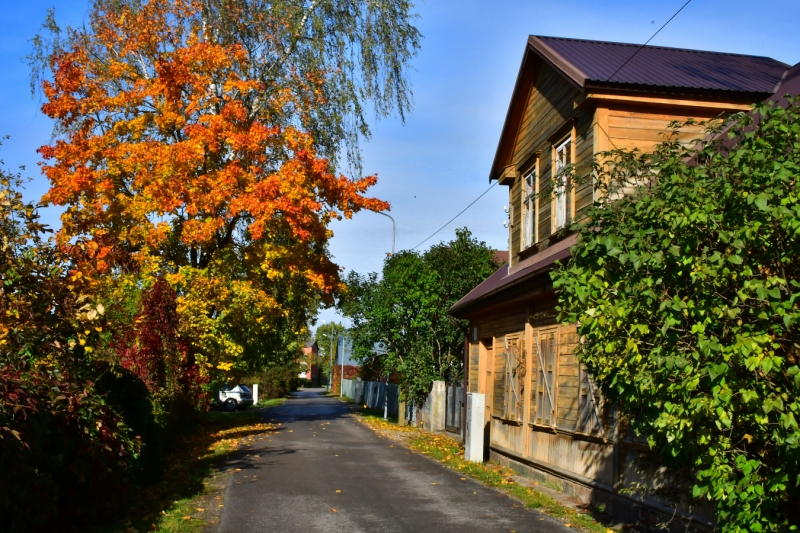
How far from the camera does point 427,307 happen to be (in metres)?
25.7

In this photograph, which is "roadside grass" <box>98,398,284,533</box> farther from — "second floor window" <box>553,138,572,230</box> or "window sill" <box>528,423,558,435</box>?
"second floor window" <box>553,138,572,230</box>

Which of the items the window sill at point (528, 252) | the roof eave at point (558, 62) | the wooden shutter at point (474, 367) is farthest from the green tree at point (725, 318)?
the wooden shutter at point (474, 367)

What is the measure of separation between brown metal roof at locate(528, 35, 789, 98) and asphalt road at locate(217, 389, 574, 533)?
20.8 ft

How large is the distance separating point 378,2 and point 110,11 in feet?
25.5

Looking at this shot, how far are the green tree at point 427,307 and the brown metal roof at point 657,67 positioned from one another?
474 inches

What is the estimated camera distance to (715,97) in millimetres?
11539

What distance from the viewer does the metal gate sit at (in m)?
22.1

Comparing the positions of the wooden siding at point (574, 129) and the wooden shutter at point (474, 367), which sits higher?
the wooden siding at point (574, 129)

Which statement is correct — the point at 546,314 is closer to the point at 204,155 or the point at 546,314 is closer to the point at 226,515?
the point at 226,515

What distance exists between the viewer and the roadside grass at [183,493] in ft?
28.1

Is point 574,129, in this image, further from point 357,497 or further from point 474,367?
point 474,367

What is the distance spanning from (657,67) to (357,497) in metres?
8.38

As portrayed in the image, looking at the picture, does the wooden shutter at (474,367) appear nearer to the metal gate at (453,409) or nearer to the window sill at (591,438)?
the metal gate at (453,409)

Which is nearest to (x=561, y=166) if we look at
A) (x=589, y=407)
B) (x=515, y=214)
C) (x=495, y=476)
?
(x=515, y=214)
